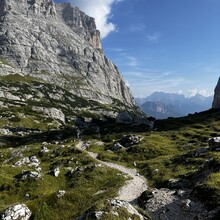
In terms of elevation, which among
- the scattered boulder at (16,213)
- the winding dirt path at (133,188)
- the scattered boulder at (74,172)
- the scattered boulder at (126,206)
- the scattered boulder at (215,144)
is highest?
the scattered boulder at (215,144)

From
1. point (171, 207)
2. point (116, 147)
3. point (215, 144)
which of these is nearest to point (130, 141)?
Result: point (116, 147)

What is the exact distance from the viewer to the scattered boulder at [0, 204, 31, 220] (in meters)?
27.6

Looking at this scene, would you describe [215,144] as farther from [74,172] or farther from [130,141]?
[130,141]

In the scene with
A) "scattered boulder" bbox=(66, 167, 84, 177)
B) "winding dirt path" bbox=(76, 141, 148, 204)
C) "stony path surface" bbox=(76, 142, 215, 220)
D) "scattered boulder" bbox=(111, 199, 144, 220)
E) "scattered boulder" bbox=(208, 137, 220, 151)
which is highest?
"scattered boulder" bbox=(208, 137, 220, 151)

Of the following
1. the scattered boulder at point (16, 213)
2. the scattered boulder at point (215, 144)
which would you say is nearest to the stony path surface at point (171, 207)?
the scattered boulder at point (16, 213)

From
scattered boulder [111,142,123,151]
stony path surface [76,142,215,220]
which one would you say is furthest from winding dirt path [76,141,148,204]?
scattered boulder [111,142,123,151]

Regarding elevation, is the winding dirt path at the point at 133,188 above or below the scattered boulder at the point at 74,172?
above

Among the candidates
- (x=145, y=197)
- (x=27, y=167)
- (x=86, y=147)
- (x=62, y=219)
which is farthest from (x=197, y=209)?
(x=86, y=147)

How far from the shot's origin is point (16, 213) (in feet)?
92.1

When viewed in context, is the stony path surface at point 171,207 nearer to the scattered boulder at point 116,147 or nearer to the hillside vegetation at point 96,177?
the hillside vegetation at point 96,177

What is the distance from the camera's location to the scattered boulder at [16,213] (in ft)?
90.4

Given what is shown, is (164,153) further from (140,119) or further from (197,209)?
(140,119)

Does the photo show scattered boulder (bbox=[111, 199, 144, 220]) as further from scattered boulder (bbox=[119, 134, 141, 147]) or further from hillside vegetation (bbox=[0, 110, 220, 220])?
scattered boulder (bbox=[119, 134, 141, 147])

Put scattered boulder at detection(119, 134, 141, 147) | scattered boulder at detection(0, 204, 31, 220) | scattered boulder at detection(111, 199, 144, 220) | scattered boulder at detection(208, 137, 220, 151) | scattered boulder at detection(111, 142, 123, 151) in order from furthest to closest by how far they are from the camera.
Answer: scattered boulder at detection(119, 134, 141, 147) < scattered boulder at detection(111, 142, 123, 151) < scattered boulder at detection(208, 137, 220, 151) < scattered boulder at detection(0, 204, 31, 220) < scattered boulder at detection(111, 199, 144, 220)
